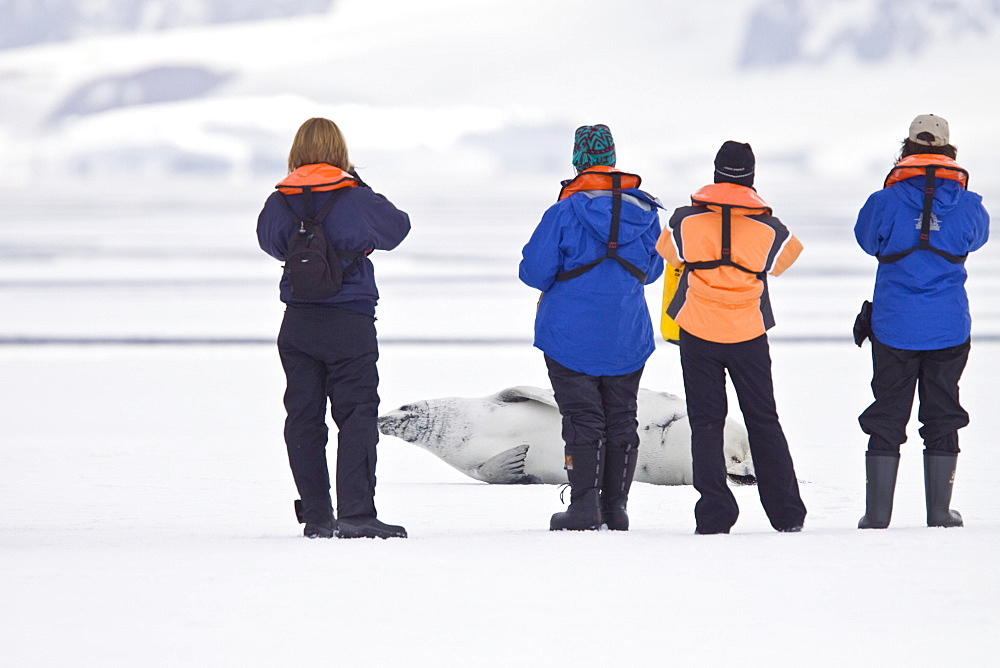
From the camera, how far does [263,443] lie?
589 cm

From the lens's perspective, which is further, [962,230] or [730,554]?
[962,230]

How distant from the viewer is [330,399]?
3.59m

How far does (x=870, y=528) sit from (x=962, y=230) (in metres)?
0.95

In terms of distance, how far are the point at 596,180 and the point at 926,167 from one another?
0.98m

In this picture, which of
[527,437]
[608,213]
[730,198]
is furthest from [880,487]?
[527,437]

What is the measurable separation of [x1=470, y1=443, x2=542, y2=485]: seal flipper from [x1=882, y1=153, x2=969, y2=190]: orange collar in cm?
196

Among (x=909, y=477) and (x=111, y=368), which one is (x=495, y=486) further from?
(x=111, y=368)

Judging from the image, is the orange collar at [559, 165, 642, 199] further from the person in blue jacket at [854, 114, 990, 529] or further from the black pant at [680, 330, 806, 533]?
the person in blue jacket at [854, 114, 990, 529]

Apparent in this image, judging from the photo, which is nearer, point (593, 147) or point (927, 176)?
point (927, 176)

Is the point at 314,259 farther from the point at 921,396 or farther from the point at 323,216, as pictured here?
the point at 921,396

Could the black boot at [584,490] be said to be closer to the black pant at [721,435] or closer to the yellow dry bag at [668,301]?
the black pant at [721,435]

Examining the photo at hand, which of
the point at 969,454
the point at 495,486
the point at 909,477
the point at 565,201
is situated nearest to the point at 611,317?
the point at 565,201

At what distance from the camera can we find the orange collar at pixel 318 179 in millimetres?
3480

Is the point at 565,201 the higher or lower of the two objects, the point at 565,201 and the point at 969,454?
the higher
